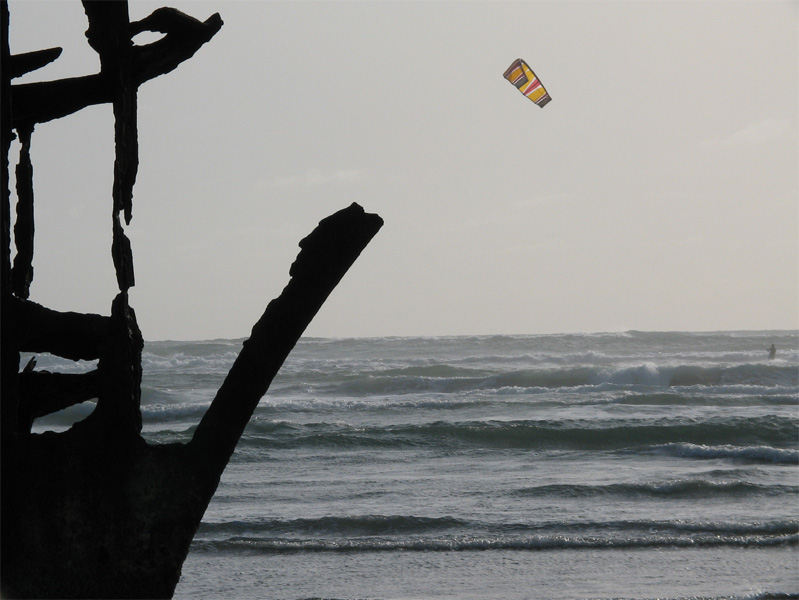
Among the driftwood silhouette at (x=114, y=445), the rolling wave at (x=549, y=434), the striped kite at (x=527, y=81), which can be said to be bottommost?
the rolling wave at (x=549, y=434)

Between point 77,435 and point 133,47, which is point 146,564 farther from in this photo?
point 133,47

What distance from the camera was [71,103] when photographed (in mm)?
3014

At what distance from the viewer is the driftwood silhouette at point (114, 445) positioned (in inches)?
107

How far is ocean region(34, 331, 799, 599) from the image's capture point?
805cm

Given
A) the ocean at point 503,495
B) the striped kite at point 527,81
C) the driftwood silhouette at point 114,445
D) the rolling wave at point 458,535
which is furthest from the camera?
the striped kite at point 527,81

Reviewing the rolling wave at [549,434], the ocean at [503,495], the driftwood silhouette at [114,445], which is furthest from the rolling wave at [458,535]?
the rolling wave at [549,434]

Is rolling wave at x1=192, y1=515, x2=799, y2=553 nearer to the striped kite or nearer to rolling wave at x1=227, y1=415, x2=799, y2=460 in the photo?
rolling wave at x1=227, y1=415, x2=799, y2=460

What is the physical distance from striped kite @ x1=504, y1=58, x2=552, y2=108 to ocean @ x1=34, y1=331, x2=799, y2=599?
5671 millimetres

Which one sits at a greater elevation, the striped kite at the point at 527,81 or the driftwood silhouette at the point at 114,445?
the striped kite at the point at 527,81

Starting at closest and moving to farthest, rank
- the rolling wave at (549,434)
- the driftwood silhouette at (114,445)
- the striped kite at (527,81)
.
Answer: the driftwood silhouette at (114,445), the striped kite at (527,81), the rolling wave at (549,434)

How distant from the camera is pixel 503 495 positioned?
11859mm

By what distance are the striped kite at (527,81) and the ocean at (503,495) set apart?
567 centimetres

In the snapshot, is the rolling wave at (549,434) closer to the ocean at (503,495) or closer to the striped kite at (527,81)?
the ocean at (503,495)

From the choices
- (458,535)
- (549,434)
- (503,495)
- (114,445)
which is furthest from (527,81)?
(114,445)
